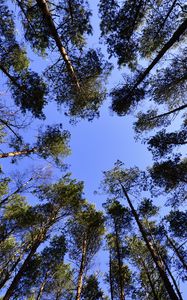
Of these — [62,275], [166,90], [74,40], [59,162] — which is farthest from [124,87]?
[62,275]

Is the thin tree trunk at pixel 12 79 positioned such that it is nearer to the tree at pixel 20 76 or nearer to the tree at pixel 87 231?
the tree at pixel 20 76

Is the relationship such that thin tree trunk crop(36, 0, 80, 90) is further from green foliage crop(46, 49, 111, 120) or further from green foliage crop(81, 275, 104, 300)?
green foliage crop(81, 275, 104, 300)

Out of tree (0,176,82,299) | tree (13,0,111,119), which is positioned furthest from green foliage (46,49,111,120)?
tree (0,176,82,299)

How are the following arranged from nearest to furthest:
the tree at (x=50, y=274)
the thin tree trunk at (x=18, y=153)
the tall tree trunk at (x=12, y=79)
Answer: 1. the tall tree trunk at (x=12, y=79)
2. the thin tree trunk at (x=18, y=153)
3. the tree at (x=50, y=274)

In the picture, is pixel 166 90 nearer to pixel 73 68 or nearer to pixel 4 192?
pixel 73 68

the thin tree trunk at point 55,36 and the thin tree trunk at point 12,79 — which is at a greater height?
the thin tree trunk at point 12,79

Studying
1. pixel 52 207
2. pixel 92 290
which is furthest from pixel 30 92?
pixel 92 290

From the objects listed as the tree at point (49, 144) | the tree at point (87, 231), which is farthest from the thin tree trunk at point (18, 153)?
the tree at point (87, 231)

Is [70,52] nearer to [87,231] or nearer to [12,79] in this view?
[12,79]

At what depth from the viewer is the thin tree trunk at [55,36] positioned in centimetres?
762

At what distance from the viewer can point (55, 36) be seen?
27.2 ft

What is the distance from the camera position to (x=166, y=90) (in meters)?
11.7

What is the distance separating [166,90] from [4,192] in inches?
383

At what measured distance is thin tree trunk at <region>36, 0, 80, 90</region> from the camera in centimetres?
762
